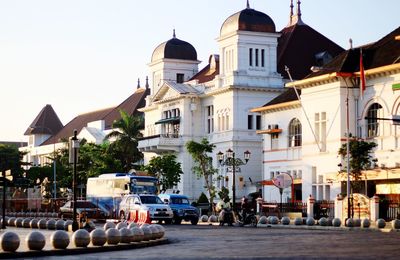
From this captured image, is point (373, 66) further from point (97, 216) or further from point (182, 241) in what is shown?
point (182, 241)

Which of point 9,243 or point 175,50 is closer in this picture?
point 9,243

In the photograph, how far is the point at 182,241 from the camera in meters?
38.0

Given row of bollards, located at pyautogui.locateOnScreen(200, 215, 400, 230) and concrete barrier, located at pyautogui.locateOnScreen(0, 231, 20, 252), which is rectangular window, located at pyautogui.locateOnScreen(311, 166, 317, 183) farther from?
concrete barrier, located at pyautogui.locateOnScreen(0, 231, 20, 252)

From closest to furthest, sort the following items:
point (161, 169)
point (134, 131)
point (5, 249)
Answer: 1. point (5, 249)
2. point (161, 169)
3. point (134, 131)

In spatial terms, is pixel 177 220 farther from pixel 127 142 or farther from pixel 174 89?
pixel 127 142

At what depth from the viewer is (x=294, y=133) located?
82438 millimetres

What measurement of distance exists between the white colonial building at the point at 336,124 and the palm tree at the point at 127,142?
2694 centimetres

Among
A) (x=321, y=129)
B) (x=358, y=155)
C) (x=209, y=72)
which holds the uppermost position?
(x=209, y=72)

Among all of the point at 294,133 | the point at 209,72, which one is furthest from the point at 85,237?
the point at 209,72

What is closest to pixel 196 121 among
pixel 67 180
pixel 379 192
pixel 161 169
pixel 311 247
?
pixel 161 169

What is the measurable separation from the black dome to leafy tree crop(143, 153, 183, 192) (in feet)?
52.7

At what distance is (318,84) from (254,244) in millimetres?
43405

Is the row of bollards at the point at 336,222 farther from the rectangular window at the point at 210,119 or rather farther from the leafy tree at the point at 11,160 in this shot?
the leafy tree at the point at 11,160

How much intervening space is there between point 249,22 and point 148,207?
1452 inches
